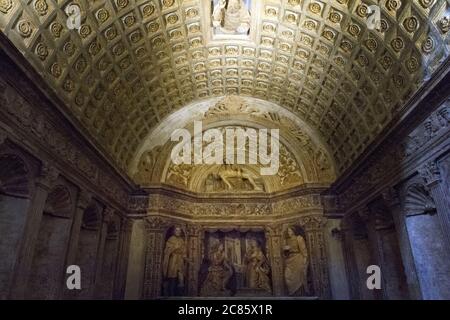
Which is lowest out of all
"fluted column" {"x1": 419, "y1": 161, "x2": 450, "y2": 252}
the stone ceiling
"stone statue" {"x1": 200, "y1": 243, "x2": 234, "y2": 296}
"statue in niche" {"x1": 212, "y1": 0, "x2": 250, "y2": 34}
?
"stone statue" {"x1": 200, "y1": 243, "x2": 234, "y2": 296}

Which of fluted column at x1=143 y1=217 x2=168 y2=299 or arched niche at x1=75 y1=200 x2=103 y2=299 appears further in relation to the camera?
fluted column at x1=143 y1=217 x2=168 y2=299

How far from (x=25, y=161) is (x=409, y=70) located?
9351 mm

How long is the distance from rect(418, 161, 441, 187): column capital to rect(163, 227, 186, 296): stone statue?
29.7 feet

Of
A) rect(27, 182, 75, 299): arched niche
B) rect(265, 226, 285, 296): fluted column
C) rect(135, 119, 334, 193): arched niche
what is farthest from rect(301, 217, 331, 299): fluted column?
rect(27, 182, 75, 299): arched niche

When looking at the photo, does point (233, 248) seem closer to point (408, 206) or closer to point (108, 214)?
point (108, 214)

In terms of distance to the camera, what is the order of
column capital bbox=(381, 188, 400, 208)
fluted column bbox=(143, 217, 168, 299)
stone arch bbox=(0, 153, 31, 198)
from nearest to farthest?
1. stone arch bbox=(0, 153, 31, 198)
2. column capital bbox=(381, 188, 400, 208)
3. fluted column bbox=(143, 217, 168, 299)

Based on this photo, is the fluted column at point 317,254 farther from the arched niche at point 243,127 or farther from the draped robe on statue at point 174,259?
the draped robe on statue at point 174,259

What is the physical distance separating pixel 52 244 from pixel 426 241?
9.76 metres

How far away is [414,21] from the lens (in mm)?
7492

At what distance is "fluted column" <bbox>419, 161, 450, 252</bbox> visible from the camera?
266 inches

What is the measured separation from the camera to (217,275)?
42.8 feet

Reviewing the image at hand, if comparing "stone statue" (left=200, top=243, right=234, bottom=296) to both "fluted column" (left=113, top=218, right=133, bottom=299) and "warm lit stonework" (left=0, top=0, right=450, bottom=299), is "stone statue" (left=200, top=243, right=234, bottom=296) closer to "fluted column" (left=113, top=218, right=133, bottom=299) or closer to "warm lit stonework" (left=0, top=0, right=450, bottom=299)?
"warm lit stonework" (left=0, top=0, right=450, bottom=299)

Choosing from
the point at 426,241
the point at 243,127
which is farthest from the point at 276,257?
the point at 426,241

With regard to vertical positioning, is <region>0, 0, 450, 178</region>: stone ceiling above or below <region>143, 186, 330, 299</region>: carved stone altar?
above
